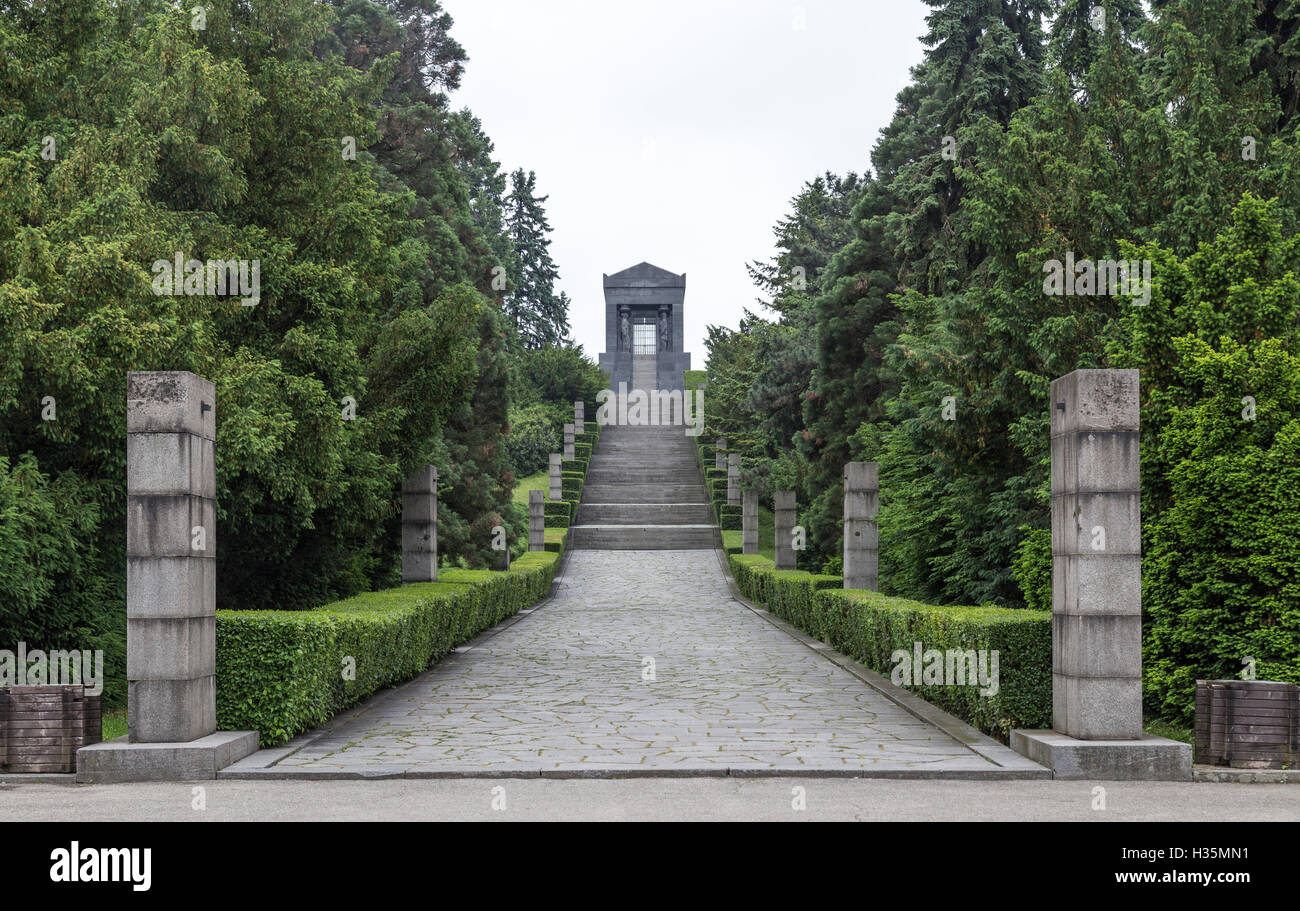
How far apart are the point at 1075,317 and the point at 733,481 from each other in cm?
2986

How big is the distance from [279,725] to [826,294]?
2075 cm

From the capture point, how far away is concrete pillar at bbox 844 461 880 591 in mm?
18719

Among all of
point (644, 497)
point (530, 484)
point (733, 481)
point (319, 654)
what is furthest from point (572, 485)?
point (319, 654)

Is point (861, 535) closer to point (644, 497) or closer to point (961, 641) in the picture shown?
point (961, 641)

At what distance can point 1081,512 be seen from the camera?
8.84 metres

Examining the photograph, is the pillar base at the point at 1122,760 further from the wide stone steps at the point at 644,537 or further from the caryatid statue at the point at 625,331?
the caryatid statue at the point at 625,331

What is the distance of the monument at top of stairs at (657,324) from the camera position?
7738 cm

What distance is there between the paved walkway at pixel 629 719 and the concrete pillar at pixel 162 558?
773mm

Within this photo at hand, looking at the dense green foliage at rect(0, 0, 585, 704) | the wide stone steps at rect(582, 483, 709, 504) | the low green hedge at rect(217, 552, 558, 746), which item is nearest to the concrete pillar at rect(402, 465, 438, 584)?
the dense green foliage at rect(0, 0, 585, 704)

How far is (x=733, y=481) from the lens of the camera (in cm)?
4403

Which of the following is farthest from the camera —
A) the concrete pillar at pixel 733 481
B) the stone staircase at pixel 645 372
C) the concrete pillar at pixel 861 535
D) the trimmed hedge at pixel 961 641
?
the stone staircase at pixel 645 372

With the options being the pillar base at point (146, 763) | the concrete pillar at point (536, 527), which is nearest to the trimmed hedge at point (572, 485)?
the concrete pillar at point (536, 527)

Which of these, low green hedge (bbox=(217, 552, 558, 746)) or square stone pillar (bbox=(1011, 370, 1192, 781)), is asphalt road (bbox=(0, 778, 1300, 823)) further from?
low green hedge (bbox=(217, 552, 558, 746))

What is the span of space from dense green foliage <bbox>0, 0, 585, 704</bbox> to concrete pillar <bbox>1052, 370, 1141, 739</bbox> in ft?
26.4
